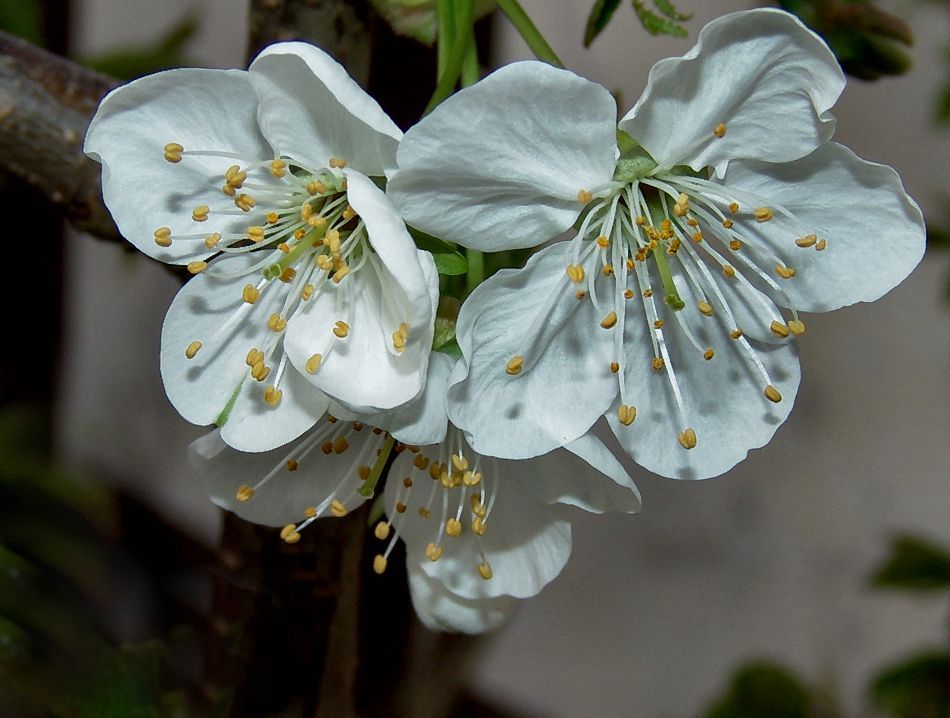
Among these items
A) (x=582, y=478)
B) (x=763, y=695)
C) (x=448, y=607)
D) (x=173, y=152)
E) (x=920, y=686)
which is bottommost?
(x=763, y=695)

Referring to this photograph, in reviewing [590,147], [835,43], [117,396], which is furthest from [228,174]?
[117,396]

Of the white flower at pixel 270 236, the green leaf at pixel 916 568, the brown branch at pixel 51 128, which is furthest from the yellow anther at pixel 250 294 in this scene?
the green leaf at pixel 916 568

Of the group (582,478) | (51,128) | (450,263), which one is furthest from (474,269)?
(51,128)

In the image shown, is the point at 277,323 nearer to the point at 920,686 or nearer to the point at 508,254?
the point at 508,254

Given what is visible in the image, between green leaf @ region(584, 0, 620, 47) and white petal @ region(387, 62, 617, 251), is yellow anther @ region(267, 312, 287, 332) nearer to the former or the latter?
white petal @ region(387, 62, 617, 251)

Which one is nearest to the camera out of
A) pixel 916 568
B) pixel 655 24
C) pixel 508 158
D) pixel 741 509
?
pixel 508 158

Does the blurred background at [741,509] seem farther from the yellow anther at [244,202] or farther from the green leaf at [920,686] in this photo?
the yellow anther at [244,202]
